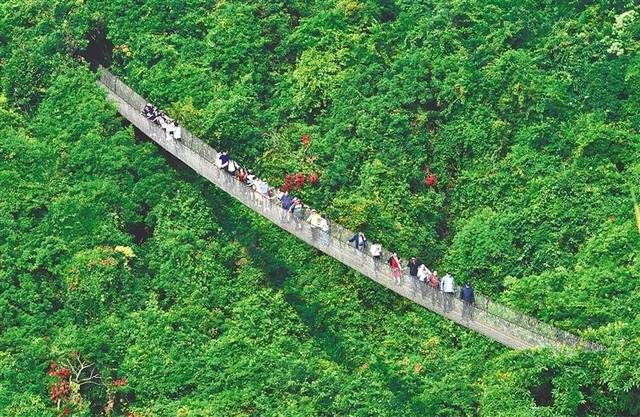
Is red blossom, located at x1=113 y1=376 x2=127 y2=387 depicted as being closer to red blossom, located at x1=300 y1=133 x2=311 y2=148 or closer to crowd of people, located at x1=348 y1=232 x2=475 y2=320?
crowd of people, located at x1=348 y1=232 x2=475 y2=320

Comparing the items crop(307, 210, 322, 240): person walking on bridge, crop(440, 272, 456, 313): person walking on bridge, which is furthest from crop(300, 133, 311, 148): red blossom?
crop(440, 272, 456, 313): person walking on bridge

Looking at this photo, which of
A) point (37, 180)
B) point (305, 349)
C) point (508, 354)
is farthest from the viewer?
point (37, 180)

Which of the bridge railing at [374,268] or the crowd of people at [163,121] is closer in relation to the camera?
the bridge railing at [374,268]

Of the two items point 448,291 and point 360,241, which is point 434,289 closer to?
point 448,291

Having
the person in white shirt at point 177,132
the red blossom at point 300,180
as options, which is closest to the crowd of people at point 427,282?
the red blossom at point 300,180

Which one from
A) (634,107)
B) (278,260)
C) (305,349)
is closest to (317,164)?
(278,260)

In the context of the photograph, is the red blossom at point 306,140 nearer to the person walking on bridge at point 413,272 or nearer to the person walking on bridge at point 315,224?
the person walking on bridge at point 315,224

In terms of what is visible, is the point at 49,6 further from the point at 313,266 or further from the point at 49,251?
the point at 313,266
